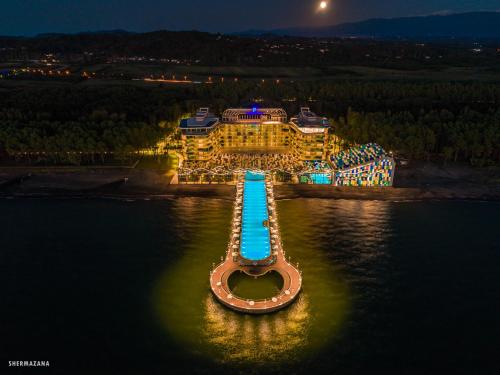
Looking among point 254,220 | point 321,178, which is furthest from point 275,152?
point 254,220

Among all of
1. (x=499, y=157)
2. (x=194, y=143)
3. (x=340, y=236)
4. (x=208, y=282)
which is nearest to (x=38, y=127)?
(x=194, y=143)

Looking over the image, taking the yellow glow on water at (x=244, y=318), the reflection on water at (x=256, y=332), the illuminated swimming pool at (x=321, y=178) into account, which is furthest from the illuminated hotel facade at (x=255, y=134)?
the reflection on water at (x=256, y=332)

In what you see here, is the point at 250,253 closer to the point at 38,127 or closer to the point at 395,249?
the point at 395,249

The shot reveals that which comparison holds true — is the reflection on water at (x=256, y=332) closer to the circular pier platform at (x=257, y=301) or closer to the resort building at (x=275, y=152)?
the circular pier platform at (x=257, y=301)

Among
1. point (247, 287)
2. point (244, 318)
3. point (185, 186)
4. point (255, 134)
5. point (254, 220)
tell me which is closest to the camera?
point (244, 318)

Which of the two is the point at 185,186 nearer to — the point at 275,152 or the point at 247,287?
the point at 275,152

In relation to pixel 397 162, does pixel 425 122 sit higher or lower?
higher
